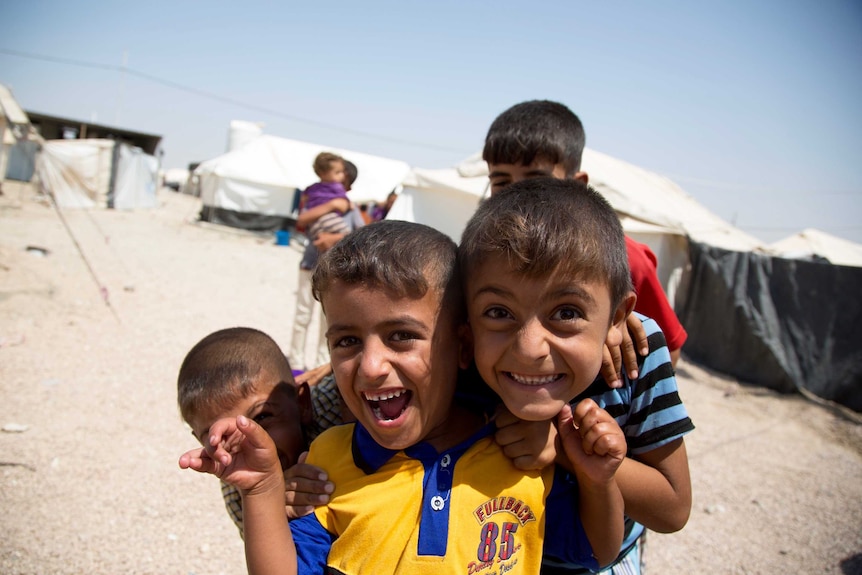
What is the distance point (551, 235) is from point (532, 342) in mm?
222

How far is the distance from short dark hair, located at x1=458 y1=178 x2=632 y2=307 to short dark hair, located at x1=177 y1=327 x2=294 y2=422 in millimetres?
736

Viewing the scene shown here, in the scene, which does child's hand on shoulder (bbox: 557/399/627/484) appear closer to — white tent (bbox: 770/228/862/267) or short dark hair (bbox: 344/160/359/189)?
short dark hair (bbox: 344/160/359/189)

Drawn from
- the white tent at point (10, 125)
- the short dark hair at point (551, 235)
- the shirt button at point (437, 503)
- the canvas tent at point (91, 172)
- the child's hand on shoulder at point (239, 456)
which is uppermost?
the short dark hair at point (551, 235)

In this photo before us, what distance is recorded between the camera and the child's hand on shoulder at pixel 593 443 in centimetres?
102

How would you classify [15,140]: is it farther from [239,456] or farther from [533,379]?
[533,379]

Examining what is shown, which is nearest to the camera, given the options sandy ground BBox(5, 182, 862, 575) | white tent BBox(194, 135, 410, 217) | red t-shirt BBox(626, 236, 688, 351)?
red t-shirt BBox(626, 236, 688, 351)

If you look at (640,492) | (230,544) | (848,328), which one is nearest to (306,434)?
(640,492)

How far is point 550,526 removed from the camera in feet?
3.98

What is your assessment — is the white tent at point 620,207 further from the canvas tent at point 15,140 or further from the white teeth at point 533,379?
the canvas tent at point 15,140

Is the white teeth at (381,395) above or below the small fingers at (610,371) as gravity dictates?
below

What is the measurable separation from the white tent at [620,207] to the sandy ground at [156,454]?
2260mm

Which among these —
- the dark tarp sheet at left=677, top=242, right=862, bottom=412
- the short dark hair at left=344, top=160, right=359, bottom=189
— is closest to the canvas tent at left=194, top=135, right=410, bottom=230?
the dark tarp sheet at left=677, top=242, right=862, bottom=412

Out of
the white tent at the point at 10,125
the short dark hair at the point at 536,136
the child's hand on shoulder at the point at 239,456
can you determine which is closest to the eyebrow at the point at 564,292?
the child's hand on shoulder at the point at 239,456

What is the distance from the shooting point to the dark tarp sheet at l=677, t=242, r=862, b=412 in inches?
284
